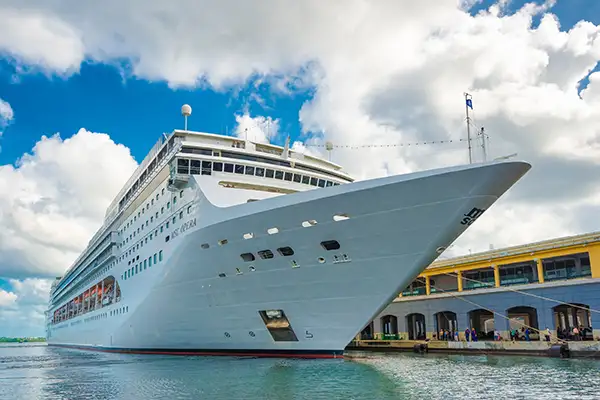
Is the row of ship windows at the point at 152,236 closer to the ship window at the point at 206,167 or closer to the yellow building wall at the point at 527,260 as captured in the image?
the ship window at the point at 206,167

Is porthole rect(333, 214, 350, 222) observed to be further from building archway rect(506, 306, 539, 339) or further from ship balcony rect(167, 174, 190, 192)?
building archway rect(506, 306, 539, 339)

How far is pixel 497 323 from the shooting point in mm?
27859

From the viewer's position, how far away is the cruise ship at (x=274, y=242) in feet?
48.6

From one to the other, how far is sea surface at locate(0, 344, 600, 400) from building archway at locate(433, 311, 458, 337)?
11.0 metres

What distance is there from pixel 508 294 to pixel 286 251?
15736mm

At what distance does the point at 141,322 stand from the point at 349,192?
563 inches

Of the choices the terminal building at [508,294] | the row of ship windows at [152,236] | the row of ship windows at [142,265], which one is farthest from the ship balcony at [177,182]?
the terminal building at [508,294]

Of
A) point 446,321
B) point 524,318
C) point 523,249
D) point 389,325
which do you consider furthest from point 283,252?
point 389,325

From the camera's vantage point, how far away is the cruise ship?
48.6 feet

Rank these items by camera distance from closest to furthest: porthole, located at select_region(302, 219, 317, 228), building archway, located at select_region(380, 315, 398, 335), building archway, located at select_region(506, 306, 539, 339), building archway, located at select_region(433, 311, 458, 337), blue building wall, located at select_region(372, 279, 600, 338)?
porthole, located at select_region(302, 219, 317, 228) < blue building wall, located at select_region(372, 279, 600, 338) < building archway, located at select_region(506, 306, 539, 339) < building archway, located at select_region(433, 311, 458, 337) < building archway, located at select_region(380, 315, 398, 335)

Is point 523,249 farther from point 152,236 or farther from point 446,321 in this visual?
point 152,236

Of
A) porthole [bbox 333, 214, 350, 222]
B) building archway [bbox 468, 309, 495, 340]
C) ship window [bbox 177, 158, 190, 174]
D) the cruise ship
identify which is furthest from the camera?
building archway [bbox 468, 309, 495, 340]

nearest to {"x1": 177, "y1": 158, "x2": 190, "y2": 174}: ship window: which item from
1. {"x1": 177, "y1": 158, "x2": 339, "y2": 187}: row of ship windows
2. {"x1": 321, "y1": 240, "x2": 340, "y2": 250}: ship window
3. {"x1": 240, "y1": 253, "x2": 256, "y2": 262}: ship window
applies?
{"x1": 177, "y1": 158, "x2": 339, "y2": 187}: row of ship windows

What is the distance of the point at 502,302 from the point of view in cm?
2742
